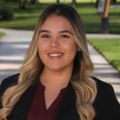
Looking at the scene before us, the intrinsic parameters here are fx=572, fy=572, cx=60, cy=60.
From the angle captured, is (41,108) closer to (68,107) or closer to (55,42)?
(68,107)

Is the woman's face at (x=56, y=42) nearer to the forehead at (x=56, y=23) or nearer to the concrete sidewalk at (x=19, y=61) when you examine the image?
the forehead at (x=56, y=23)

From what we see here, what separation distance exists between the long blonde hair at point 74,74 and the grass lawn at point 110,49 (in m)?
9.37

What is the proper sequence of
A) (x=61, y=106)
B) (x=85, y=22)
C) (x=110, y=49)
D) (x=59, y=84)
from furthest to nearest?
(x=85, y=22)
(x=110, y=49)
(x=59, y=84)
(x=61, y=106)

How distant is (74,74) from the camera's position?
3082 millimetres

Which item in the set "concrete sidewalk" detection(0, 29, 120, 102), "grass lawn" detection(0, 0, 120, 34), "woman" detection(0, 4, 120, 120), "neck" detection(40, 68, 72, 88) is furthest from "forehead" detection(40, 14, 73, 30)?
"grass lawn" detection(0, 0, 120, 34)

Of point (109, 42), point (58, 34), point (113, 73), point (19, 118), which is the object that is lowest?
point (109, 42)

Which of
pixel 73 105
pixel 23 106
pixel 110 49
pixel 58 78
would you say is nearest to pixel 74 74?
pixel 58 78

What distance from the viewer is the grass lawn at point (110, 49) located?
14.1m

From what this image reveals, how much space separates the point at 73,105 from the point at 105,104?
0.18 metres

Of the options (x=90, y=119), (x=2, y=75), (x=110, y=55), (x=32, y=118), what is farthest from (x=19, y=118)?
(x=110, y=55)

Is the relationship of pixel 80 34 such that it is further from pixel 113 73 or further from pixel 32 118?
pixel 113 73

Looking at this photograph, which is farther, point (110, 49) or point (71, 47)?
point (110, 49)

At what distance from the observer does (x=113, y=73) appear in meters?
12.0

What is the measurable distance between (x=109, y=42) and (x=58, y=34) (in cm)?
1716
